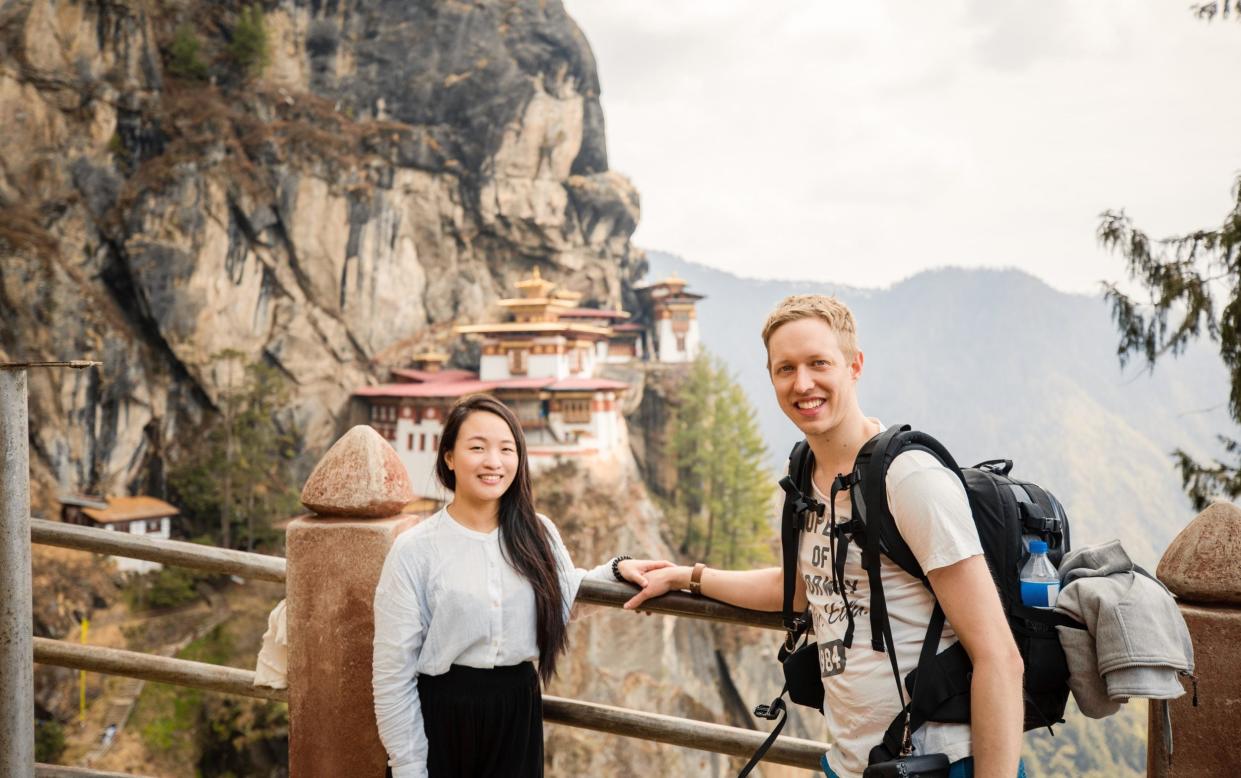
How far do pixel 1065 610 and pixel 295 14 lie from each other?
34897mm

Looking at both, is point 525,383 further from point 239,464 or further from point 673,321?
point 673,321

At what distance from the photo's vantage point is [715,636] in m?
26.8

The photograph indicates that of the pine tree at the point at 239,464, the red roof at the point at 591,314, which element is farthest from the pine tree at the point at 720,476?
the pine tree at the point at 239,464

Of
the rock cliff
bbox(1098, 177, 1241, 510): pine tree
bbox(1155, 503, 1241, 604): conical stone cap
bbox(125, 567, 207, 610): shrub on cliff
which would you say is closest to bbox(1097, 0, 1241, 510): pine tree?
bbox(1098, 177, 1241, 510): pine tree

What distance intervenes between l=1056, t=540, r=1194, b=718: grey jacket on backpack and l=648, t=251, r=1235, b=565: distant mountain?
2684 inches

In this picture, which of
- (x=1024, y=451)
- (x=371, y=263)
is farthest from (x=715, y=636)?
(x=1024, y=451)

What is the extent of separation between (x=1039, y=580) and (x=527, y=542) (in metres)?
1.27

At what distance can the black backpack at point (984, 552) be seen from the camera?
164 centimetres

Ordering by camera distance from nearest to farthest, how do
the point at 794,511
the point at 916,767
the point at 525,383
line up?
the point at 916,767, the point at 794,511, the point at 525,383

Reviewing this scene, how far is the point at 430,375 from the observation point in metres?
27.7

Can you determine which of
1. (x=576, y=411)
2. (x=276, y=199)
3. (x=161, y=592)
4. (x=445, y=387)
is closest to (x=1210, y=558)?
(x=161, y=592)

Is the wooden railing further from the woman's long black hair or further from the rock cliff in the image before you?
the rock cliff

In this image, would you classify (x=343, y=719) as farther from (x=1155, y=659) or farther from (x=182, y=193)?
(x=182, y=193)

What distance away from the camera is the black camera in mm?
1602
